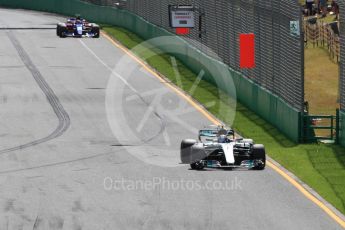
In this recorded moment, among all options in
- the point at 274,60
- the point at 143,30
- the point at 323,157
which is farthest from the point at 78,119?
the point at 143,30

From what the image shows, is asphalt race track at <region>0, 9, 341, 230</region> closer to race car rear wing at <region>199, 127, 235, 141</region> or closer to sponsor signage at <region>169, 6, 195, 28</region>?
race car rear wing at <region>199, 127, 235, 141</region>

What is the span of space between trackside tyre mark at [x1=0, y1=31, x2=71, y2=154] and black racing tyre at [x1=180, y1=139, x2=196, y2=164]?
5.02m

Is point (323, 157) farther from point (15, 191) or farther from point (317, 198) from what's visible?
point (15, 191)

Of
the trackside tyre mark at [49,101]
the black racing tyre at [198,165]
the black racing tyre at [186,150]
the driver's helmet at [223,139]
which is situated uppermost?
the driver's helmet at [223,139]

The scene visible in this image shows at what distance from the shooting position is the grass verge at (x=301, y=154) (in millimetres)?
25625

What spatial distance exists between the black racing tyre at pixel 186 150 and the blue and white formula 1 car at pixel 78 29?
1464 inches

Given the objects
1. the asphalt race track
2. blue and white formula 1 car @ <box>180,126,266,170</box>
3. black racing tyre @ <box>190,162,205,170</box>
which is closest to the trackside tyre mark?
the asphalt race track

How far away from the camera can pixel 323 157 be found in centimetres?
2953

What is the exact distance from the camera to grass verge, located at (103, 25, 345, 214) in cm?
2562

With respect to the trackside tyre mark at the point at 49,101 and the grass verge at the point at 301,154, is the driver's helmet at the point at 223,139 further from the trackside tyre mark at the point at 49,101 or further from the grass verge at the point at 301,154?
the trackside tyre mark at the point at 49,101

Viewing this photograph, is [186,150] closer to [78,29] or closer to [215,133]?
[215,133]

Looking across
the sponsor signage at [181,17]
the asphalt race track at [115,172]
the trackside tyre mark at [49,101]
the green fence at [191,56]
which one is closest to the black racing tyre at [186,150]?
the asphalt race track at [115,172]

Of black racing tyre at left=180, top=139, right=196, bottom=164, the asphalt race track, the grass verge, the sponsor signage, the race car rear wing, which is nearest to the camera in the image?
the asphalt race track

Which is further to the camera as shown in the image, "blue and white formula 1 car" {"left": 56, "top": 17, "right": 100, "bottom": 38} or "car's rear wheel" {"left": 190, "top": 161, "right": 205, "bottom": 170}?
"blue and white formula 1 car" {"left": 56, "top": 17, "right": 100, "bottom": 38}
